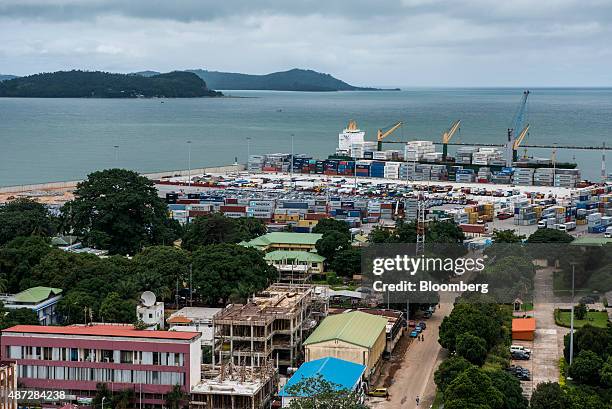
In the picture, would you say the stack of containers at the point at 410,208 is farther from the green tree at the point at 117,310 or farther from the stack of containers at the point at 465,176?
the green tree at the point at 117,310

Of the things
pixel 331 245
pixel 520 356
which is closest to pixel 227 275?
pixel 331 245

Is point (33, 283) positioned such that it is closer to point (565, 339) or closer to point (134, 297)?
point (134, 297)

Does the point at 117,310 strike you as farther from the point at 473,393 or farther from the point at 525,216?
the point at 525,216

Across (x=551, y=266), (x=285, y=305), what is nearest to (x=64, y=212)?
(x=285, y=305)

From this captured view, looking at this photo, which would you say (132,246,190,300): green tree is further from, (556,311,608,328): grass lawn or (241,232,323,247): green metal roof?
(556,311,608,328): grass lawn

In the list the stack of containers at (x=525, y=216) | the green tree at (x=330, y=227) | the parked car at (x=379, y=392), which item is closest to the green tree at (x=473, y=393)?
the parked car at (x=379, y=392)

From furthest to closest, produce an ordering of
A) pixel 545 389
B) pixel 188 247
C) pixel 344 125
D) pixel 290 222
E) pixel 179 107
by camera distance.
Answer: pixel 179 107
pixel 344 125
pixel 290 222
pixel 188 247
pixel 545 389

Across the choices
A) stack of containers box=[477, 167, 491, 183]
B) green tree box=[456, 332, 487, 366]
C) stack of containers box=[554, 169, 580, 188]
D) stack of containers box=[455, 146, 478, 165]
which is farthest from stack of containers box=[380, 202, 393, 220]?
stack of containers box=[455, 146, 478, 165]
